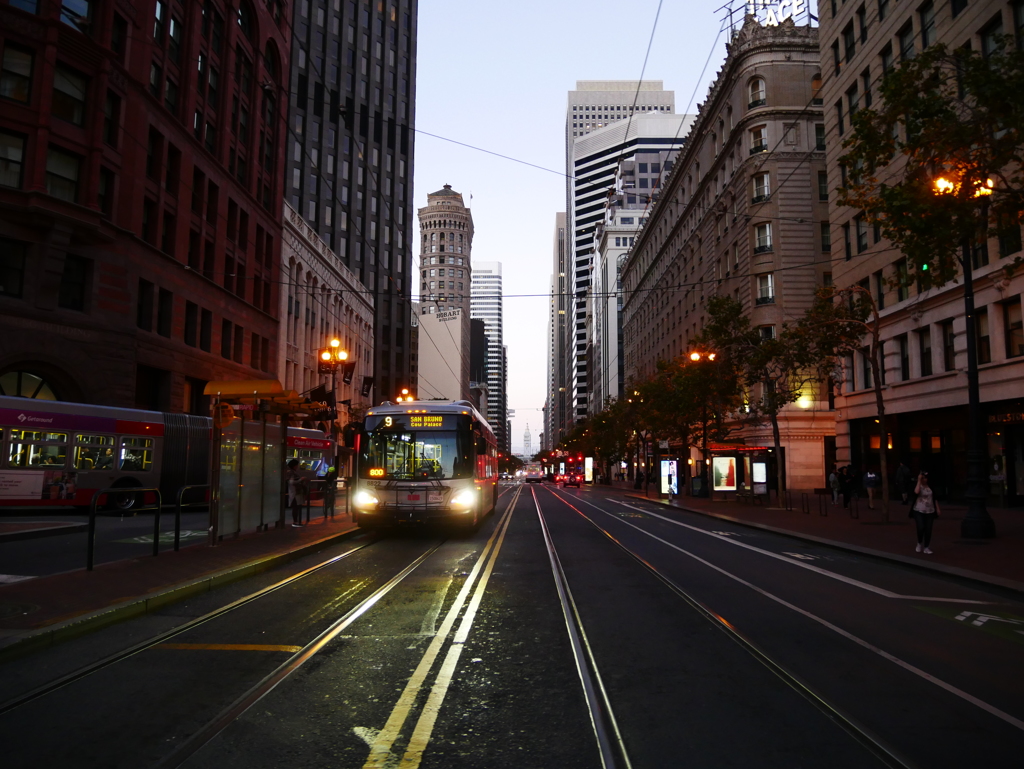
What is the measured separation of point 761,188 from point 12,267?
3940cm

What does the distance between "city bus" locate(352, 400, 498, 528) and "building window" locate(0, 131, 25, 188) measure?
18333 millimetres

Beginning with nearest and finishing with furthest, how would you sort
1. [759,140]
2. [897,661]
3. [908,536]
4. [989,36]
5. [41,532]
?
[897,661]
[41,532]
[908,536]
[989,36]
[759,140]

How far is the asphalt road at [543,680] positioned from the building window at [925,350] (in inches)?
876

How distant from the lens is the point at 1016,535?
1700 centimetres

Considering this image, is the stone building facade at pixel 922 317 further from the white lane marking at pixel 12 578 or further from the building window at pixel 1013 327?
the white lane marking at pixel 12 578

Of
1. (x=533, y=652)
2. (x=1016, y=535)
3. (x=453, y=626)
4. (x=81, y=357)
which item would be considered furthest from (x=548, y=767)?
(x=81, y=357)

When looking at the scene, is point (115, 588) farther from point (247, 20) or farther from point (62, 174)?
point (247, 20)

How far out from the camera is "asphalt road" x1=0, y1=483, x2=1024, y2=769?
4.50m

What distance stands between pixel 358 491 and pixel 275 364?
32.2m

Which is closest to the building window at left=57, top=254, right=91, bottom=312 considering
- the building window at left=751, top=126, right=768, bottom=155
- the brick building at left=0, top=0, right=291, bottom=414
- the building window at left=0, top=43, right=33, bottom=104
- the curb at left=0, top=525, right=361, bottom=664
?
the brick building at left=0, top=0, right=291, bottom=414

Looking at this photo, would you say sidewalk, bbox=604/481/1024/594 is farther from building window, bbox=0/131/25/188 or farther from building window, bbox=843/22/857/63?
building window, bbox=0/131/25/188

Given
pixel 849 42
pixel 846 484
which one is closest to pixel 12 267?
pixel 846 484

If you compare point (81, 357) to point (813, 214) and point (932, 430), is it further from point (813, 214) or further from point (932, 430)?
point (813, 214)

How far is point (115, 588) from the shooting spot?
9.12 meters
